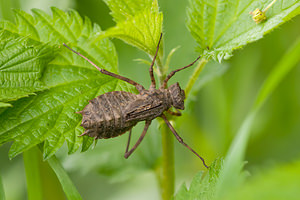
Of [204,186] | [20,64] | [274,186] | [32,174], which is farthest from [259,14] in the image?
[32,174]

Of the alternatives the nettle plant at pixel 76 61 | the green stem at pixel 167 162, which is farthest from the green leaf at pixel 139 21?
the green stem at pixel 167 162

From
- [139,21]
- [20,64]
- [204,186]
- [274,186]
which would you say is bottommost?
[204,186]

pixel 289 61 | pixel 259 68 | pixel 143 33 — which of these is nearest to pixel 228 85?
pixel 259 68

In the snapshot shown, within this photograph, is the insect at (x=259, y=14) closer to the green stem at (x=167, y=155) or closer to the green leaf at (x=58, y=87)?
the green stem at (x=167, y=155)

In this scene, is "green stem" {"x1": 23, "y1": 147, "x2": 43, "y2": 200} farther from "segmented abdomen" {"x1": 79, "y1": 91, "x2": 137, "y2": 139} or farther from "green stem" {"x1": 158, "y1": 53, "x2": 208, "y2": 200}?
"green stem" {"x1": 158, "y1": 53, "x2": 208, "y2": 200}

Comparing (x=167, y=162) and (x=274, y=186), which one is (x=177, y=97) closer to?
(x=167, y=162)

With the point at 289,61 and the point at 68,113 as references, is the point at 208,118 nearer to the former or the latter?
the point at 289,61

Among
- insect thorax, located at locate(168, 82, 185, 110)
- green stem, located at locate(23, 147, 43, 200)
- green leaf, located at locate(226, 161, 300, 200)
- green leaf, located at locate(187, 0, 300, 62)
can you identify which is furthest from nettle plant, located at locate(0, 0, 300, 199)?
green leaf, located at locate(226, 161, 300, 200)
